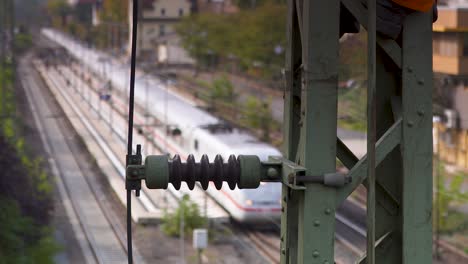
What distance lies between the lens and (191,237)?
9.07m

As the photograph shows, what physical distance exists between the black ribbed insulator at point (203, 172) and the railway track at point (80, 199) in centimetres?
595

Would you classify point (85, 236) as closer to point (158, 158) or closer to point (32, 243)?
point (32, 243)

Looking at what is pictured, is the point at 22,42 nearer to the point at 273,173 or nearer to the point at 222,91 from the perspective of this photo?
the point at 222,91

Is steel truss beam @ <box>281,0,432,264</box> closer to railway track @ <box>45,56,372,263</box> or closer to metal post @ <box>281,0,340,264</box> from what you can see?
metal post @ <box>281,0,340,264</box>

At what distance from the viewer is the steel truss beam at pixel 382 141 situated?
5.14 feet

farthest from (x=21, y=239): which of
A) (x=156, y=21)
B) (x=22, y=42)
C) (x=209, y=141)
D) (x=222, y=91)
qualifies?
(x=22, y=42)

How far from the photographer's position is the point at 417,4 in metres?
1.58

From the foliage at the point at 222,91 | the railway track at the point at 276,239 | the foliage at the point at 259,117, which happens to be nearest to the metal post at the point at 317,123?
the railway track at the point at 276,239

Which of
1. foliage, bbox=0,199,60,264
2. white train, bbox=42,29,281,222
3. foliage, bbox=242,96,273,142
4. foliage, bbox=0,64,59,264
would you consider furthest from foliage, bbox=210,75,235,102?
foliage, bbox=0,199,60,264

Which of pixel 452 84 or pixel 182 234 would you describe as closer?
pixel 182 234

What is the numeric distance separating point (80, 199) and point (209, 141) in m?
1.41

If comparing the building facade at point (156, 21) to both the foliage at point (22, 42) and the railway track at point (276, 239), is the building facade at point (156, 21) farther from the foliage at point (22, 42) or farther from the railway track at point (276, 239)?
the railway track at point (276, 239)

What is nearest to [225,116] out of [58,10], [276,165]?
[276,165]

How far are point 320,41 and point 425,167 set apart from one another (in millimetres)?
257
